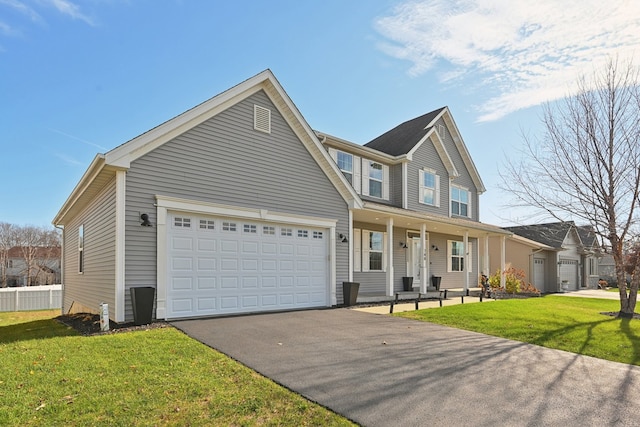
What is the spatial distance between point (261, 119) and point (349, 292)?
589 centimetres

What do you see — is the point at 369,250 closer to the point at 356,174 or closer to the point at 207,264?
the point at 356,174

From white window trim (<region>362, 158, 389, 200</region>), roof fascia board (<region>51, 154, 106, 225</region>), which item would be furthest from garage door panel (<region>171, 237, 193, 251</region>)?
white window trim (<region>362, 158, 389, 200</region>)

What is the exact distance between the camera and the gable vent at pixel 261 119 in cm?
1110

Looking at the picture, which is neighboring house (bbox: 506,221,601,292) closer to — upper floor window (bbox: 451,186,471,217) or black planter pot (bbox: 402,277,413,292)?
upper floor window (bbox: 451,186,471,217)

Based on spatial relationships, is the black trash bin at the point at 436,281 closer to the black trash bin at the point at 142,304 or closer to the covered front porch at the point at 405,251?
the covered front porch at the point at 405,251

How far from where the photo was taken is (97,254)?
10.6 meters

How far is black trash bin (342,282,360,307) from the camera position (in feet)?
41.3

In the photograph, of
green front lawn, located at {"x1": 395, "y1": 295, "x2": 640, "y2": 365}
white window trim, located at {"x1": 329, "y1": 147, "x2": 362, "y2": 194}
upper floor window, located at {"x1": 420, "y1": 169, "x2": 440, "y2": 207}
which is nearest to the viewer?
green front lawn, located at {"x1": 395, "y1": 295, "x2": 640, "y2": 365}

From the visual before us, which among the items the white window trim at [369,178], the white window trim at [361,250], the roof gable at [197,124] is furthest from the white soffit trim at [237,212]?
the white window trim at [369,178]

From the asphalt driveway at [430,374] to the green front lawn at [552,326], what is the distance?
681mm

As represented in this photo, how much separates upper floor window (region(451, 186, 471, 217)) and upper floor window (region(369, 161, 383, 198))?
5.39 m

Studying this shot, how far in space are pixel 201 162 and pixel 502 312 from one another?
9296 mm

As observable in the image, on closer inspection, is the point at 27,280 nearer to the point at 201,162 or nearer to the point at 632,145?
the point at 201,162

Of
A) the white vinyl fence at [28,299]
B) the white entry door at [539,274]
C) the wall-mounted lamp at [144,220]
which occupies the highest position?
the wall-mounted lamp at [144,220]
